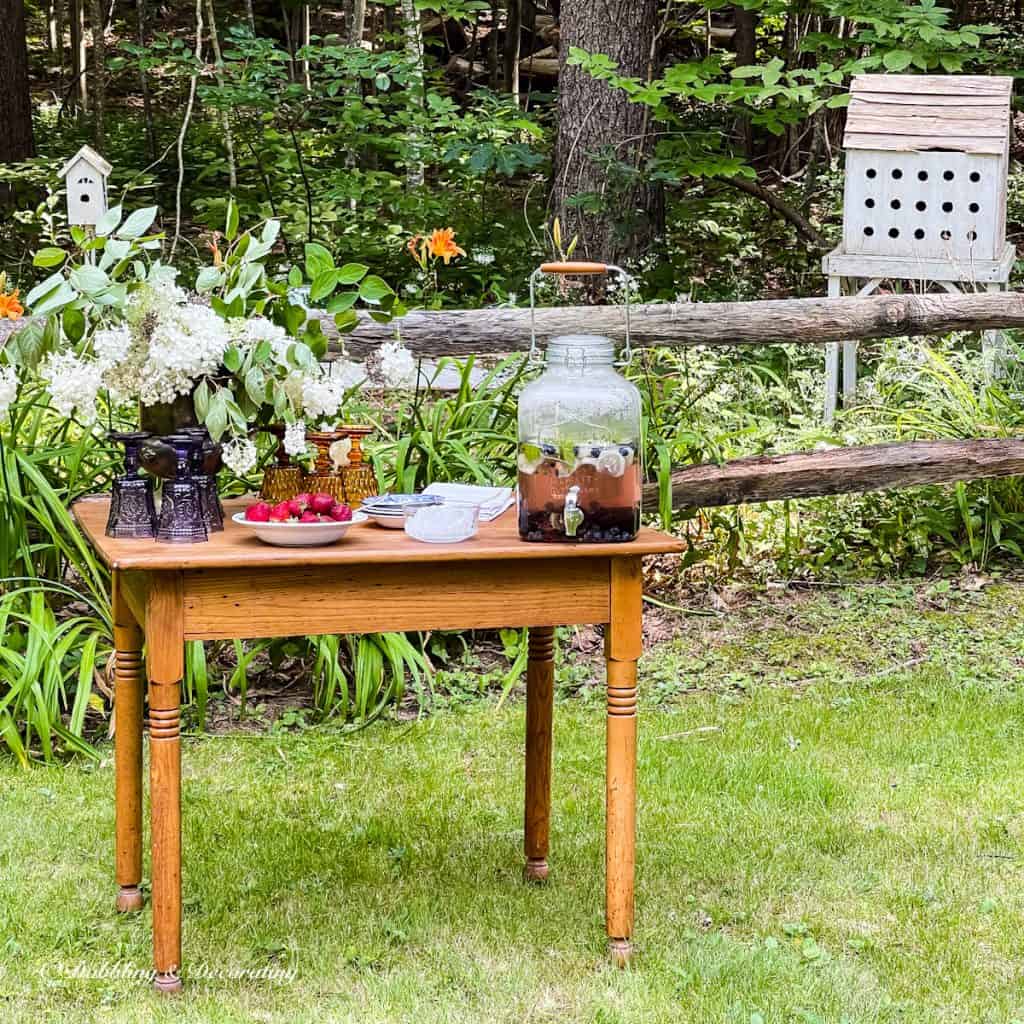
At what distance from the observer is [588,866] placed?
3604 millimetres

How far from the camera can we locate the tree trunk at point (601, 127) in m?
8.57

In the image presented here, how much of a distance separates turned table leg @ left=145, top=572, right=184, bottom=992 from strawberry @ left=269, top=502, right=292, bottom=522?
0.23m

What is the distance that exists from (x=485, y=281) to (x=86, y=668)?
215 inches

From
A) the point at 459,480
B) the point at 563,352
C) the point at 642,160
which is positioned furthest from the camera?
the point at 642,160

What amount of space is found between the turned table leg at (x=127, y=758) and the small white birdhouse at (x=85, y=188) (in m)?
3.92

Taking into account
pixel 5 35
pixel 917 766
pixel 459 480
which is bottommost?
pixel 917 766

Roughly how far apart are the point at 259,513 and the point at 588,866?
4.35ft

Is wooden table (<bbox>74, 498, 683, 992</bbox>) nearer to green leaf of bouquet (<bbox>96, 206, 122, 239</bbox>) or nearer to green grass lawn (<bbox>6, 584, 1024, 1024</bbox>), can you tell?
green grass lawn (<bbox>6, 584, 1024, 1024</bbox>)

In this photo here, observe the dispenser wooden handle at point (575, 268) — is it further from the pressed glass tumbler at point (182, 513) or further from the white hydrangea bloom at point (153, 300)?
the pressed glass tumbler at point (182, 513)

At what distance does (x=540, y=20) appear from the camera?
1432 cm

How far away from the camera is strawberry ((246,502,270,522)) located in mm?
2896

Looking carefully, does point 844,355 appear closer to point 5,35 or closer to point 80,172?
point 80,172

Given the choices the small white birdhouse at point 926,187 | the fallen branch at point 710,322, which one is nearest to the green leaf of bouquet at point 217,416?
the fallen branch at point 710,322

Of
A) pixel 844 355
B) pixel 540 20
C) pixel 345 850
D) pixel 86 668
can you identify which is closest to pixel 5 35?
pixel 540 20
